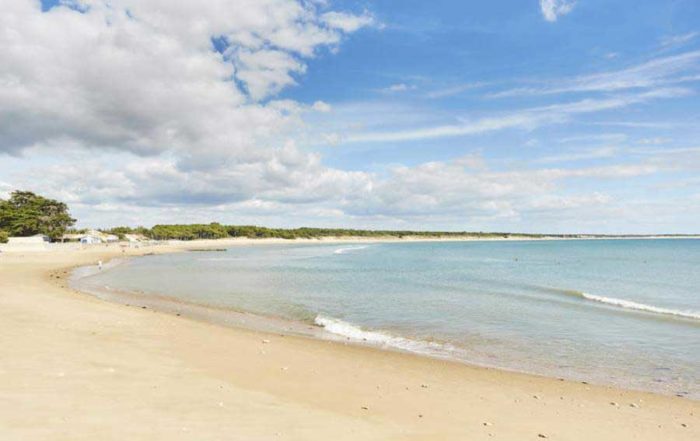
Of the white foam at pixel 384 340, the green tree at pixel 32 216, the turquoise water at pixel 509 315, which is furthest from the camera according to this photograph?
the green tree at pixel 32 216

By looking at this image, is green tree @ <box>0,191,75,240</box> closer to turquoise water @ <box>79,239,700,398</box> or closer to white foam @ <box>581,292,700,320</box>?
turquoise water @ <box>79,239,700,398</box>

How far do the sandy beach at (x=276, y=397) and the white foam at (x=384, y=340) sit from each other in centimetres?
125

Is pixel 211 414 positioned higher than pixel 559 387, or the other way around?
pixel 211 414

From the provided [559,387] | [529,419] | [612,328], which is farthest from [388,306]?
[529,419]

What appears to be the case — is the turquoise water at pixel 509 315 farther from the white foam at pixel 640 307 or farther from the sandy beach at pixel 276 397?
the sandy beach at pixel 276 397

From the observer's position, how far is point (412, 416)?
8734mm

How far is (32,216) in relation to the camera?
10175cm

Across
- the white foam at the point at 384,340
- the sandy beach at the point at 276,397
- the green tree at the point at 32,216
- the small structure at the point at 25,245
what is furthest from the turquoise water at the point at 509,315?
the green tree at the point at 32,216

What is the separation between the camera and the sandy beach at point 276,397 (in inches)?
295

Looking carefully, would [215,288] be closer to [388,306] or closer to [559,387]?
[388,306]

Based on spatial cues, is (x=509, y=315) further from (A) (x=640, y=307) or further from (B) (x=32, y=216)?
(B) (x=32, y=216)

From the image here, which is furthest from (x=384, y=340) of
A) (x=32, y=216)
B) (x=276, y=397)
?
(x=32, y=216)

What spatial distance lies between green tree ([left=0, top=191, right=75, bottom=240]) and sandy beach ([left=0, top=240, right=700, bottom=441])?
103551mm

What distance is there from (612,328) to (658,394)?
9.54 m
